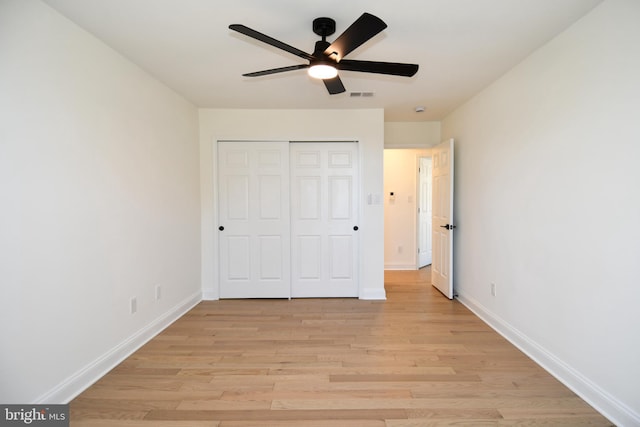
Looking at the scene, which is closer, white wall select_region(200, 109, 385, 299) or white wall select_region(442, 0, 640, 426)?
white wall select_region(442, 0, 640, 426)

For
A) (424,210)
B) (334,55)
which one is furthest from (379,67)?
(424,210)

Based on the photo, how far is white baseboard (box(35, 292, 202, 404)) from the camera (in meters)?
1.76

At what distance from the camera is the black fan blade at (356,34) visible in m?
1.42

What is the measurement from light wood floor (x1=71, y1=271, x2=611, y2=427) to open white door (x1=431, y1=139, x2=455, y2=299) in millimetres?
748

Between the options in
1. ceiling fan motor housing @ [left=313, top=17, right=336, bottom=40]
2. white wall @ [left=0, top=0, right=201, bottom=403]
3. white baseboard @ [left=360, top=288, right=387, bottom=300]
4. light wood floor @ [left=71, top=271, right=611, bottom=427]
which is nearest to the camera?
white wall @ [left=0, top=0, right=201, bottom=403]

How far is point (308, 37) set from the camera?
80.7 inches

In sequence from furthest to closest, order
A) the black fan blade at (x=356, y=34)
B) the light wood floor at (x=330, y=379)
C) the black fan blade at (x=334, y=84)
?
the black fan blade at (x=334, y=84), the light wood floor at (x=330, y=379), the black fan blade at (x=356, y=34)

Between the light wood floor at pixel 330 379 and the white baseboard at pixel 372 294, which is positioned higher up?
the white baseboard at pixel 372 294

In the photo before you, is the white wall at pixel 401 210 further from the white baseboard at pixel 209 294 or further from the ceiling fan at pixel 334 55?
the ceiling fan at pixel 334 55

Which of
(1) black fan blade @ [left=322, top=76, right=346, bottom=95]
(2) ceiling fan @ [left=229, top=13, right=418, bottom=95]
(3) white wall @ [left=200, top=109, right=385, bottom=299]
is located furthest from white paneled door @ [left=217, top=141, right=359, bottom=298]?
(2) ceiling fan @ [left=229, top=13, right=418, bottom=95]

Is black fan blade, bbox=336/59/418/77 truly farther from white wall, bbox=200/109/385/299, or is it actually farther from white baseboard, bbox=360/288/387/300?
white baseboard, bbox=360/288/387/300

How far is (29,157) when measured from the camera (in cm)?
159

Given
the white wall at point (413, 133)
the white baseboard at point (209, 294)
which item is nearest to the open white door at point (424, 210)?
the white wall at point (413, 133)

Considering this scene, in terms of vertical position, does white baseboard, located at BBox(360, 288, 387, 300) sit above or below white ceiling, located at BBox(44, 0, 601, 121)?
below
